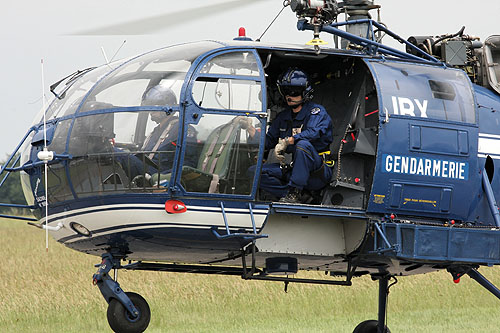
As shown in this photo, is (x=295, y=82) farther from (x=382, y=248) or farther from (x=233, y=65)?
(x=382, y=248)

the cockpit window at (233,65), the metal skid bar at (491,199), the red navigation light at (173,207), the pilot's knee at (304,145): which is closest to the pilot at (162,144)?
the red navigation light at (173,207)

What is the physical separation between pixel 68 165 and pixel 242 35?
2.70m

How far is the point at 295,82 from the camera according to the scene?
412 inches

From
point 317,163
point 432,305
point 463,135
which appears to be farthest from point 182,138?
point 432,305

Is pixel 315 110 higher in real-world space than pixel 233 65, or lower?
lower

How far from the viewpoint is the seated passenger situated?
9.29 metres

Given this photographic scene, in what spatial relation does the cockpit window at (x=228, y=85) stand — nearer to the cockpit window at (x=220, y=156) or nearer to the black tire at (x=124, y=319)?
the cockpit window at (x=220, y=156)

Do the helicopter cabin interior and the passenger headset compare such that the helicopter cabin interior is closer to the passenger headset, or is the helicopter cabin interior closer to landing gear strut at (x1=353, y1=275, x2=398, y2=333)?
the passenger headset

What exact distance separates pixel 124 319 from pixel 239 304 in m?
10.4

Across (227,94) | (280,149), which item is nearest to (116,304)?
(280,149)

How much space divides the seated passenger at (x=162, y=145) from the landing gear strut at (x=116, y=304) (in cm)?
128

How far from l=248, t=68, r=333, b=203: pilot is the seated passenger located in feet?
3.83

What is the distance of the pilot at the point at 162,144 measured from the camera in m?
9.29

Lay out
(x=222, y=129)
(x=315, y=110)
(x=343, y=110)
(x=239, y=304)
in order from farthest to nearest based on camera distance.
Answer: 1. (x=239, y=304)
2. (x=343, y=110)
3. (x=315, y=110)
4. (x=222, y=129)
